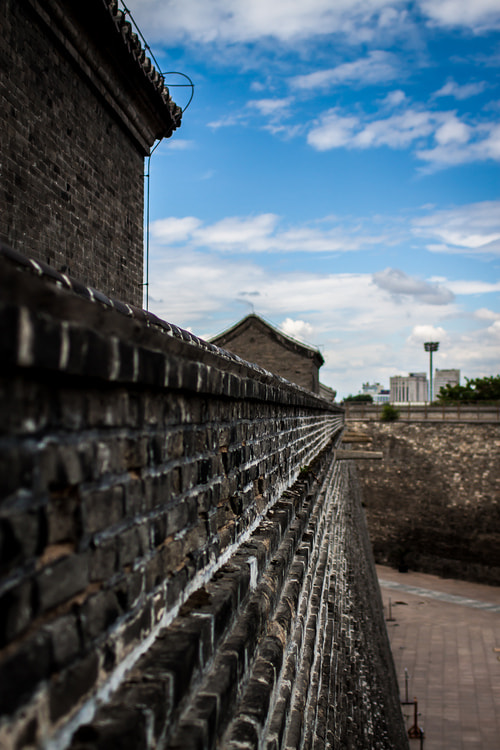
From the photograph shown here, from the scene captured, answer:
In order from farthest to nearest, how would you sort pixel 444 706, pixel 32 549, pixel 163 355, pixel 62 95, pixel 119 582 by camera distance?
pixel 444 706, pixel 62 95, pixel 163 355, pixel 119 582, pixel 32 549

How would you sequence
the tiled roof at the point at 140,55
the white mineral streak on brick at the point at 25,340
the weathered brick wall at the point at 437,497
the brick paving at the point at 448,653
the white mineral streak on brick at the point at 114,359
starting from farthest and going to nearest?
the weathered brick wall at the point at 437,497 → the brick paving at the point at 448,653 → the tiled roof at the point at 140,55 → the white mineral streak on brick at the point at 114,359 → the white mineral streak on brick at the point at 25,340

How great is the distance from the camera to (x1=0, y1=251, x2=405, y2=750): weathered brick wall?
3.26 feet

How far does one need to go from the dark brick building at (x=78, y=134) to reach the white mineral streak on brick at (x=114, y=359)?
4945 mm

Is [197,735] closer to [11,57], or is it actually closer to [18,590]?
[18,590]

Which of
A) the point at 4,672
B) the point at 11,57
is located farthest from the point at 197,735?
the point at 11,57

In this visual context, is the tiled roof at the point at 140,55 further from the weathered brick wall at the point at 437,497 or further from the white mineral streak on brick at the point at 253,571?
the weathered brick wall at the point at 437,497

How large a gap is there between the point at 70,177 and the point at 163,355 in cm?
612

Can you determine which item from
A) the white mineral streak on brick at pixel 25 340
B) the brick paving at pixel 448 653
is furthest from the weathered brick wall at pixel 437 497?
the white mineral streak on brick at pixel 25 340

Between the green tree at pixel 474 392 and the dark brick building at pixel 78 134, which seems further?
the green tree at pixel 474 392

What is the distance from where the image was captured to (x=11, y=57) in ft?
18.3

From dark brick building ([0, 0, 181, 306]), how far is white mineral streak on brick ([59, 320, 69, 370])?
5.09 metres

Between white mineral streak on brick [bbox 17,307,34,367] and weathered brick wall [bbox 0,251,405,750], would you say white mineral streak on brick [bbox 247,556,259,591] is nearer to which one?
weathered brick wall [bbox 0,251,405,750]

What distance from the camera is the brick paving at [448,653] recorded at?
45.3 ft

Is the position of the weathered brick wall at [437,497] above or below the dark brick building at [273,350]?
below
